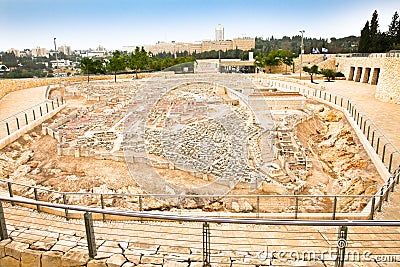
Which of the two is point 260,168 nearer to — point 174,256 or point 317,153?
point 317,153

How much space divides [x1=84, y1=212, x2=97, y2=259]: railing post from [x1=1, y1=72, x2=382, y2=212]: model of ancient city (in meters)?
2.68

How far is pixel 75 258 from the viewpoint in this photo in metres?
3.59

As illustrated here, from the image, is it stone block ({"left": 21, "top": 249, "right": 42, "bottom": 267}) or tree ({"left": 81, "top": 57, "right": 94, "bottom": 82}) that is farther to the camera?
tree ({"left": 81, "top": 57, "right": 94, "bottom": 82})

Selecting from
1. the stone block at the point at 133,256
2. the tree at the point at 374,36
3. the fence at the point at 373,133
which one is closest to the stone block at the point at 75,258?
the stone block at the point at 133,256

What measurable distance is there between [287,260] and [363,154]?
8378 mm

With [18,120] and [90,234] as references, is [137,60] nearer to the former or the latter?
[18,120]

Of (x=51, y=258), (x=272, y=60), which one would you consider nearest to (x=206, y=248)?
(x=51, y=258)

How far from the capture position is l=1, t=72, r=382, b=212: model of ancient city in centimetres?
886

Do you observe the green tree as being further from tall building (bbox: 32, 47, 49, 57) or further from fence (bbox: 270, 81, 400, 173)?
tall building (bbox: 32, 47, 49, 57)

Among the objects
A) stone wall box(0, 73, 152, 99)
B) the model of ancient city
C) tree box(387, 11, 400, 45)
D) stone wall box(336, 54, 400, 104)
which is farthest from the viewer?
tree box(387, 11, 400, 45)

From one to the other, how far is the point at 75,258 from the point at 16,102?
1985 centimetres

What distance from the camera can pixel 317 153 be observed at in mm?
13438

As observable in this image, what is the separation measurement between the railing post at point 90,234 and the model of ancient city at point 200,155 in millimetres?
2679

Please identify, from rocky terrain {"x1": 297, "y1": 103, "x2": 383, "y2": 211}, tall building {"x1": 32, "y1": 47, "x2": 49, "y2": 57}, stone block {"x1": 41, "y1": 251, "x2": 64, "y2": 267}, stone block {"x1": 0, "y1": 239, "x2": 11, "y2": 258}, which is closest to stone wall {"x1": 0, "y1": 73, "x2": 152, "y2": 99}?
rocky terrain {"x1": 297, "y1": 103, "x2": 383, "y2": 211}
